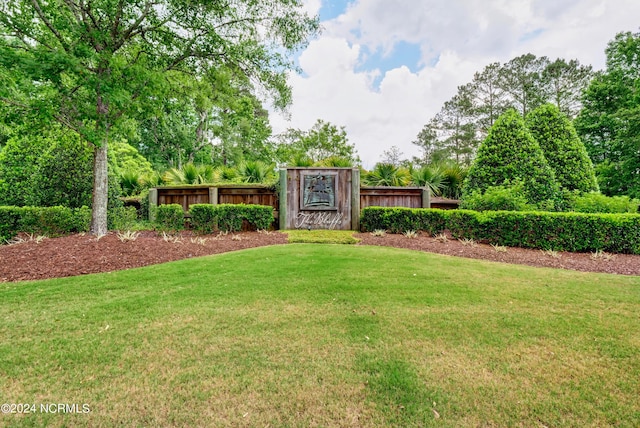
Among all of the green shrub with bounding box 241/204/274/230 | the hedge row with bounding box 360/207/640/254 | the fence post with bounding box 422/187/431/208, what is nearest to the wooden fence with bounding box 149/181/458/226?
the fence post with bounding box 422/187/431/208

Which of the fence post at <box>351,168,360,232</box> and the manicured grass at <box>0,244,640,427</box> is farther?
the fence post at <box>351,168,360,232</box>

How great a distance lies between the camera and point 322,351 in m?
2.16

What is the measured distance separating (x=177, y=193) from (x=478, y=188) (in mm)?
9369

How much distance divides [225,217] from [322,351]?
6.43 meters

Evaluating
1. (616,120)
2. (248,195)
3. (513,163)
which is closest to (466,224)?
(513,163)

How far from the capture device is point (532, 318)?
2.75m

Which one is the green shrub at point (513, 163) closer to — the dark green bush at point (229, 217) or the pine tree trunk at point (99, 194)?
the dark green bush at point (229, 217)

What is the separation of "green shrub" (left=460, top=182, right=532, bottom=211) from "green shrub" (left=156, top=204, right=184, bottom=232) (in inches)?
308

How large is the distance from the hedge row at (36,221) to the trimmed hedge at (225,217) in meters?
2.71

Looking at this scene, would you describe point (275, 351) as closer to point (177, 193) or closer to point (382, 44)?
point (177, 193)

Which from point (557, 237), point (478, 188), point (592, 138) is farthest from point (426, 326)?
point (592, 138)

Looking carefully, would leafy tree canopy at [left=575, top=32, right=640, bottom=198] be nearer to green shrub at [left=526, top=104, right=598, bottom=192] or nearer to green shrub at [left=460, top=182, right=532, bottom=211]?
green shrub at [left=526, top=104, right=598, bottom=192]

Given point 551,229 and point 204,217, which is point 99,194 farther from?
point 551,229

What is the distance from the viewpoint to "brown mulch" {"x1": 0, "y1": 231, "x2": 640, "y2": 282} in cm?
435
